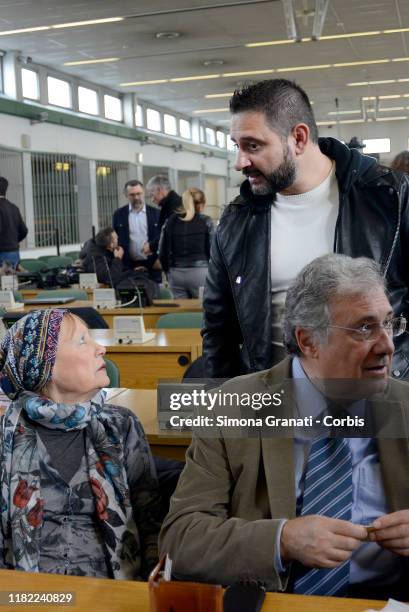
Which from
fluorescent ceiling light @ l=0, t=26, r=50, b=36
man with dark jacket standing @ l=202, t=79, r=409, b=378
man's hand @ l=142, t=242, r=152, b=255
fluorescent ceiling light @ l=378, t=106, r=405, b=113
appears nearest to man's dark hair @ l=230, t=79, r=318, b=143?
man with dark jacket standing @ l=202, t=79, r=409, b=378

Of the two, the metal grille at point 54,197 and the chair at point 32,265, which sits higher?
the metal grille at point 54,197

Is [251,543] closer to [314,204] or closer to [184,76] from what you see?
[314,204]

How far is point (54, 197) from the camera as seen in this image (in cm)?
1334

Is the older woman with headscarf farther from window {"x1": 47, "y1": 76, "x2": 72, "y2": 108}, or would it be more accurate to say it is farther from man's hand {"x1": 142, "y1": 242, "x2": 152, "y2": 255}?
window {"x1": 47, "y1": 76, "x2": 72, "y2": 108}

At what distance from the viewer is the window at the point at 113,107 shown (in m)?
15.4

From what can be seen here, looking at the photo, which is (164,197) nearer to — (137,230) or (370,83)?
(137,230)

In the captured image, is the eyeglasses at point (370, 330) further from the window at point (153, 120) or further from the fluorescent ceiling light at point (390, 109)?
the fluorescent ceiling light at point (390, 109)

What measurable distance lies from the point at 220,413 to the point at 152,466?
0.58m

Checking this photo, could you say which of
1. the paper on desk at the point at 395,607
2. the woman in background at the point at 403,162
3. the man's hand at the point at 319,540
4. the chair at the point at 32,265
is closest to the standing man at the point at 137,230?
the chair at the point at 32,265

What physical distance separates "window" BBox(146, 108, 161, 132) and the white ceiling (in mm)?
1713

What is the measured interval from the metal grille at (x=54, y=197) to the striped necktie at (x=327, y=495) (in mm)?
11550

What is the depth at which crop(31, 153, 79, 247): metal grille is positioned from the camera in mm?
12767

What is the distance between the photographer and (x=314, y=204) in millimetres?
2305

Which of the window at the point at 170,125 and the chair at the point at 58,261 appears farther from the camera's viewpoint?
the window at the point at 170,125
